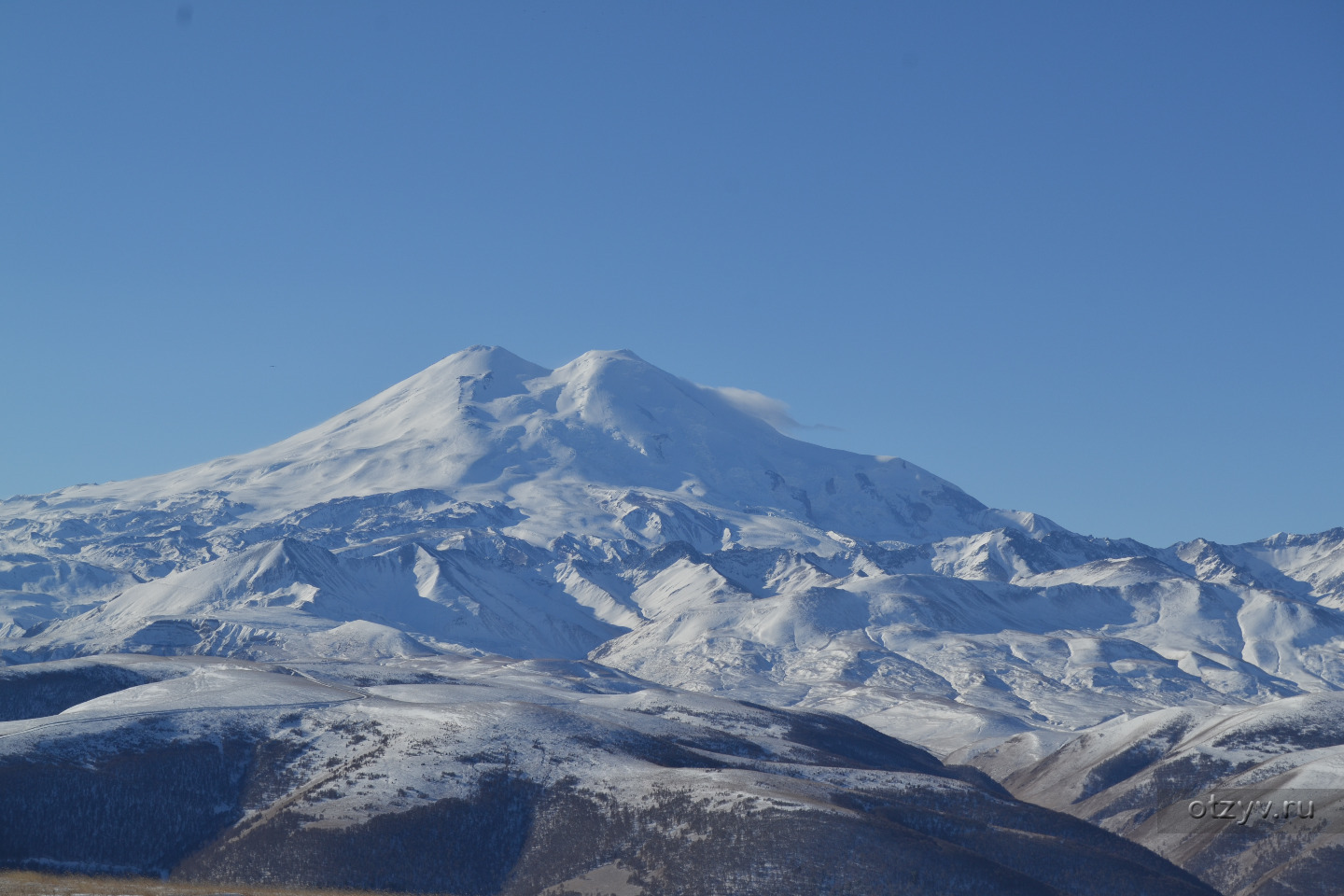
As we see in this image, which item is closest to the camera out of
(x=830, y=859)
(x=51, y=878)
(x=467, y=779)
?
(x=51, y=878)

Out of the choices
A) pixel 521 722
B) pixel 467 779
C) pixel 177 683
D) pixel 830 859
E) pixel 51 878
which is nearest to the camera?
pixel 51 878

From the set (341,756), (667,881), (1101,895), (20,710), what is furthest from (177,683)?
(1101,895)

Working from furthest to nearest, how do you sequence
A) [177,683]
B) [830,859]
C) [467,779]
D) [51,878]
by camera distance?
[177,683] → [467,779] → [830,859] → [51,878]

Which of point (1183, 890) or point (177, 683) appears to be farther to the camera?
point (177, 683)

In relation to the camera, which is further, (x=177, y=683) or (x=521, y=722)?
(x=177, y=683)

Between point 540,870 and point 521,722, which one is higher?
point 521,722

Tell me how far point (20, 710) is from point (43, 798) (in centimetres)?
6321

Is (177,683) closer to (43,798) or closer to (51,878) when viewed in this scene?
(43,798)

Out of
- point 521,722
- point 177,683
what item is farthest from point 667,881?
point 177,683

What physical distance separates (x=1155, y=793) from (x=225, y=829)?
11550 centimetres

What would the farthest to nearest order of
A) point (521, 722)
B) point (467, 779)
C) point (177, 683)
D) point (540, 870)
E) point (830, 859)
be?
point (177, 683), point (521, 722), point (467, 779), point (540, 870), point (830, 859)

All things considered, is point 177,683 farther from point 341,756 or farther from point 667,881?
point 667,881

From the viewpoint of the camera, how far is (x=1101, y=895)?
401ft

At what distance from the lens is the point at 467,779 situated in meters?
138
